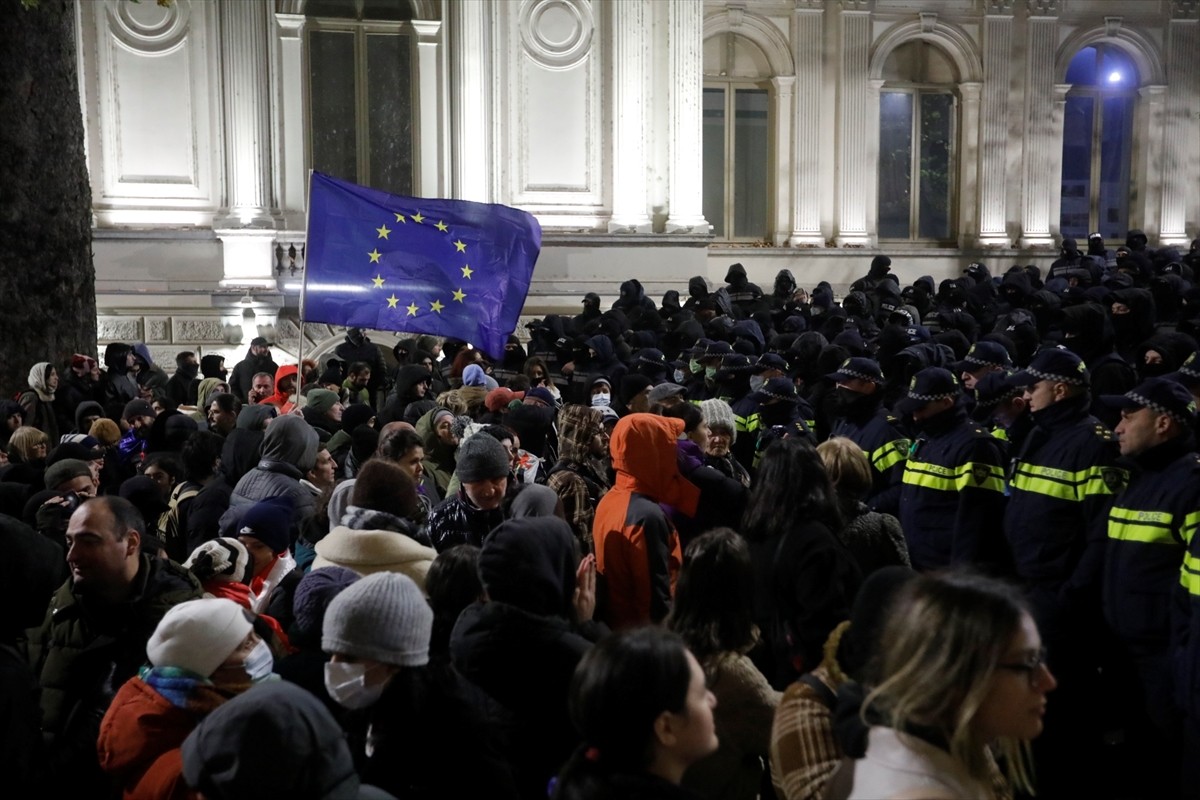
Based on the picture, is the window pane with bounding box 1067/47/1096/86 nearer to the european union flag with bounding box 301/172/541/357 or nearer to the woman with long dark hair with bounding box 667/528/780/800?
the european union flag with bounding box 301/172/541/357

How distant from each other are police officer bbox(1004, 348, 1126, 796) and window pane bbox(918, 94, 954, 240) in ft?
61.3

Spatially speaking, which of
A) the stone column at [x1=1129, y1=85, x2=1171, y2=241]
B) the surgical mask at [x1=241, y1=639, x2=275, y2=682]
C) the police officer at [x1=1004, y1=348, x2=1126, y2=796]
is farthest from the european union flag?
the stone column at [x1=1129, y1=85, x2=1171, y2=241]

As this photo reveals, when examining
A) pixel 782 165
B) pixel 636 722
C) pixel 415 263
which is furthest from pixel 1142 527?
pixel 782 165

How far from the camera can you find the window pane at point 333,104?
64.8 feet

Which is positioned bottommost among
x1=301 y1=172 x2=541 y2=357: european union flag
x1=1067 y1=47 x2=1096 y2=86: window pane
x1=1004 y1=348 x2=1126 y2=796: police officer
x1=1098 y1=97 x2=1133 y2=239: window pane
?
x1=1004 y1=348 x2=1126 y2=796: police officer

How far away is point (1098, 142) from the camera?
81.6ft

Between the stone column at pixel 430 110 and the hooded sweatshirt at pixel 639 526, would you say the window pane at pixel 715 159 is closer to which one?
the stone column at pixel 430 110

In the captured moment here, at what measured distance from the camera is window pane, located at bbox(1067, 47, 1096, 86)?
80.4ft

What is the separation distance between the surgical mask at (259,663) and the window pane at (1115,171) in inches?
935

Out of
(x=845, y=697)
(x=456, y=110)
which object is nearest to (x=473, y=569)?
(x=845, y=697)

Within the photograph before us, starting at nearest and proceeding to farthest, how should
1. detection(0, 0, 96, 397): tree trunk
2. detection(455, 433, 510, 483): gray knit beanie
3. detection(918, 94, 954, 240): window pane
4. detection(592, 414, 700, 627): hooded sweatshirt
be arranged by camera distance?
detection(592, 414, 700, 627): hooded sweatshirt, detection(455, 433, 510, 483): gray knit beanie, detection(0, 0, 96, 397): tree trunk, detection(918, 94, 954, 240): window pane

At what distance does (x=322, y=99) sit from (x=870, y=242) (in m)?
9.39

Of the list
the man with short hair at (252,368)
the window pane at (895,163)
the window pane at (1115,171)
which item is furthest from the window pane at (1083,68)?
the man with short hair at (252,368)

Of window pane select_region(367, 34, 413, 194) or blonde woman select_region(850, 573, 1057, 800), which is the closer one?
blonde woman select_region(850, 573, 1057, 800)
